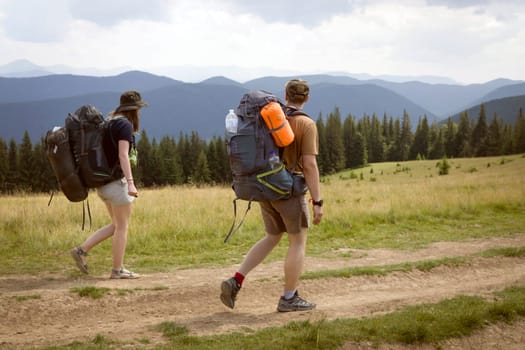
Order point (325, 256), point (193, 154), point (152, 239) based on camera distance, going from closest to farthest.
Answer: point (325, 256) → point (152, 239) → point (193, 154)

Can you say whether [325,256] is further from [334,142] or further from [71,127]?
[334,142]

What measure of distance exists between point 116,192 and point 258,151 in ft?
8.80

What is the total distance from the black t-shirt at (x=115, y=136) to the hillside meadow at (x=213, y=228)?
2003 mm

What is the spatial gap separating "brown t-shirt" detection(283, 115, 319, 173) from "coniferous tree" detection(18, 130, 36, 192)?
82.4 m

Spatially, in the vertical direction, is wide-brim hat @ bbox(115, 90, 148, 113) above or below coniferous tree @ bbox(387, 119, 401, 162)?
above

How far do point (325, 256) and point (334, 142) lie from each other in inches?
3888

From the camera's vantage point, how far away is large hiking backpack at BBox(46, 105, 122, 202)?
6.41m

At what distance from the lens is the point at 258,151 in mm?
4902

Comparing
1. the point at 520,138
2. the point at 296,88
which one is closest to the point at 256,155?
the point at 296,88

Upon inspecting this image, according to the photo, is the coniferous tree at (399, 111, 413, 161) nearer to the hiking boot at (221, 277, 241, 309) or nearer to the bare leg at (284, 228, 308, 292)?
the bare leg at (284, 228, 308, 292)

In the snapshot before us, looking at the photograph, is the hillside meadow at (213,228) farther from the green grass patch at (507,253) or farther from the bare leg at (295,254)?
the bare leg at (295,254)

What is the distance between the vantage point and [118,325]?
5059 millimetres

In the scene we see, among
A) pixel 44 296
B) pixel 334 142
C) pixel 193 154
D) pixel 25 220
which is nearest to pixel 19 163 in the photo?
A: pixel 193 154

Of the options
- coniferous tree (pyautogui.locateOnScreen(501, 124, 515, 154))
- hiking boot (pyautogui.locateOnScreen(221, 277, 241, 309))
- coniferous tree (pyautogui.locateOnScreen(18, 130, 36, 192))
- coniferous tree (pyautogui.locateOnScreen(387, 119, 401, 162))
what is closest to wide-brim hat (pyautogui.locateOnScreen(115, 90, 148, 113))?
hiking boot (pyautogui.locateOnScreen(221, 277, 241, 309))
